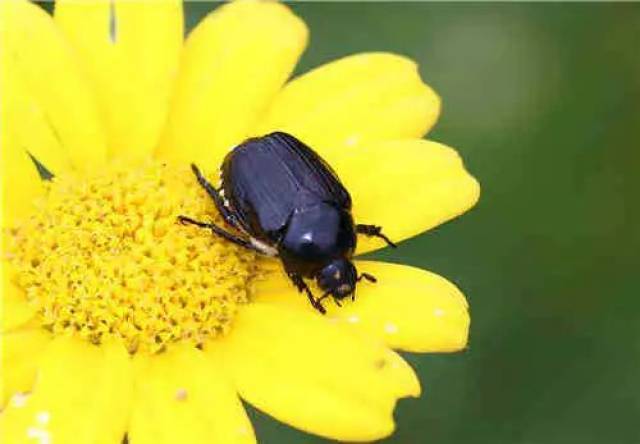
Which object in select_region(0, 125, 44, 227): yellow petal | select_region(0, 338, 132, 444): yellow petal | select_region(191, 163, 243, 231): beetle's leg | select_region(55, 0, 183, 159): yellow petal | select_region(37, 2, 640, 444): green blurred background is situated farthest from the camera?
select_region(37, 2, 640, 444): green blurred background

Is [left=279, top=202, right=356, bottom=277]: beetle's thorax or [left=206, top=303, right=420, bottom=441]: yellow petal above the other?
[left=279, top=202, right=356, bottom=277]: beetle's thorax

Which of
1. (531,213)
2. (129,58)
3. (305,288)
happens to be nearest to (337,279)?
(305,288)

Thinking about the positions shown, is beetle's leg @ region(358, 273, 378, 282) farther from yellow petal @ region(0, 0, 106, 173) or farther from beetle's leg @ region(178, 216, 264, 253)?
yellow petal @ region(0, 0, 106, 173)

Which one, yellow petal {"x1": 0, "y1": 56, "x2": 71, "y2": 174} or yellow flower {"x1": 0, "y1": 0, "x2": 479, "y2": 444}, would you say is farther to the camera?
yellow petal {"x1": 0, "y1": 56, "x2": 71, "y2": 174}

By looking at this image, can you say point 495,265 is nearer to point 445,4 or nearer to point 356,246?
point 445,4

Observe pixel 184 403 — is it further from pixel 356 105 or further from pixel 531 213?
pixel 531 213

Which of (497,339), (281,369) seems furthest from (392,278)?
(497,339)

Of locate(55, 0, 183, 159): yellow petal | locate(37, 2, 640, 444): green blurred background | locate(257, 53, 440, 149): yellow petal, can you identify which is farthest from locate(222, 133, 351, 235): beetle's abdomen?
locate(37, 2, 640, 444): green blurred background

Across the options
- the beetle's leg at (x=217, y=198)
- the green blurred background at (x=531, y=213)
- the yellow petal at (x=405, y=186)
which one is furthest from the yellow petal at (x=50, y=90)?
the green blurred background at (x=531, y=213)
